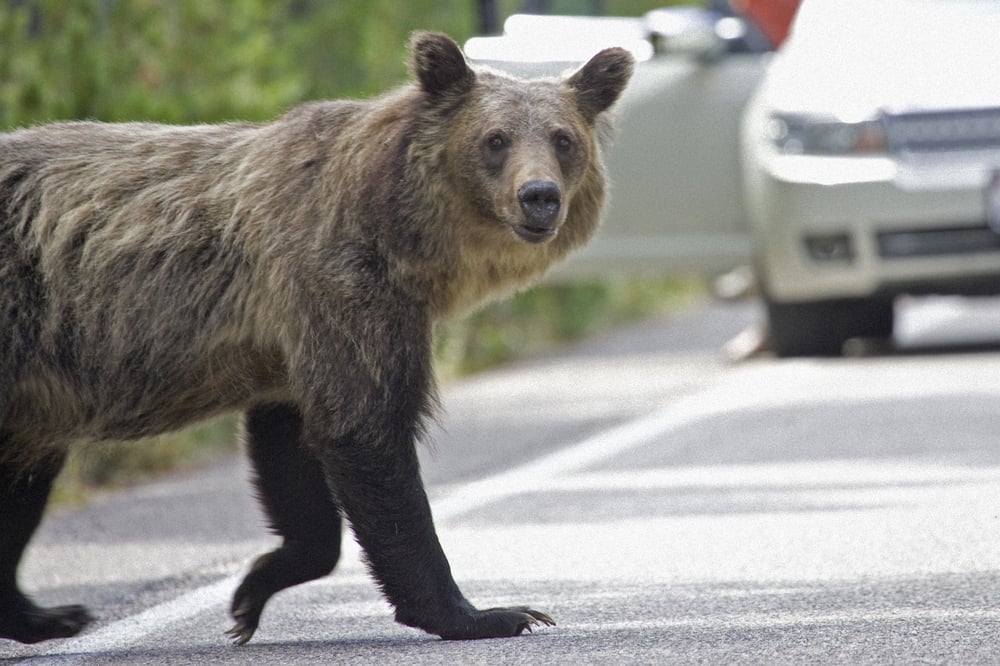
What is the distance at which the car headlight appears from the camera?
1224cm

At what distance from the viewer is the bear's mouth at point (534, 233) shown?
579 cm

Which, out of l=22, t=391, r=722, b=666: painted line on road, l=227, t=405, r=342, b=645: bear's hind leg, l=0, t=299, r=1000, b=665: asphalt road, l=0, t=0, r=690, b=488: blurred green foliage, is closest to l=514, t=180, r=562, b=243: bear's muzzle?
l=0, t=299, r=1000, b=665: asphalt road

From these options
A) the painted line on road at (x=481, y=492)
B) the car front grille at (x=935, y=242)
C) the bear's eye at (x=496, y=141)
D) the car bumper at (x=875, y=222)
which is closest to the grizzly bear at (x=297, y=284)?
the bear's eye at (x=496, y=141)

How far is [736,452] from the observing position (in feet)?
30.8

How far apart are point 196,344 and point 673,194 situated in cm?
728

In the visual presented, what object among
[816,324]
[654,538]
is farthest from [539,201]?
[816,324]

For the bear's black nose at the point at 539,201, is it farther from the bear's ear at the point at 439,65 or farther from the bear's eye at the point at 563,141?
the bear's ear at the point at 439,65

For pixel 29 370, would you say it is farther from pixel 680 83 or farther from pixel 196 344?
pixel 680 83

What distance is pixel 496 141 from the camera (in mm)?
5926

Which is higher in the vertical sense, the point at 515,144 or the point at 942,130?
the point at 515,144

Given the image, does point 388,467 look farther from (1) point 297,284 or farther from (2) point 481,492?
(2) point 481,492

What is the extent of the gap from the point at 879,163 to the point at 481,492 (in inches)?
180

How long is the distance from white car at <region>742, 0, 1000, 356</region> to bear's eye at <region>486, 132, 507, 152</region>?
6608mm

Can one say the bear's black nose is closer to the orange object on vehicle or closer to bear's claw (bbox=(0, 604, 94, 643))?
bear's claw (bbox=(0, 604, 94, 643))
